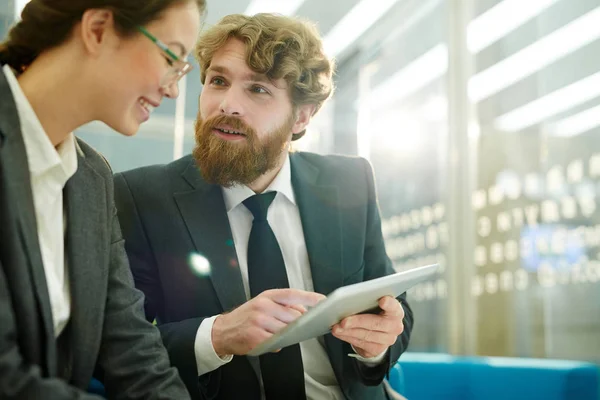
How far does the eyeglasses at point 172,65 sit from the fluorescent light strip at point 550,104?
8.03 ft

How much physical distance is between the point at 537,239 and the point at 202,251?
7.88 feet

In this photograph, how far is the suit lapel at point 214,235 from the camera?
170cm

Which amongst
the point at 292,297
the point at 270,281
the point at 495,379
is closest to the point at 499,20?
the point at 495,379

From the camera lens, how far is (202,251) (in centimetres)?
173

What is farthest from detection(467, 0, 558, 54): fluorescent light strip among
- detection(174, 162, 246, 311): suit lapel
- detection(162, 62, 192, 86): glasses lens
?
detection(162, 62, 192, 86): glasses lens

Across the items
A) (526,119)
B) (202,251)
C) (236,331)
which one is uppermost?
(526,119)

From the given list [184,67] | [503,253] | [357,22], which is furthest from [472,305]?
[184,67]

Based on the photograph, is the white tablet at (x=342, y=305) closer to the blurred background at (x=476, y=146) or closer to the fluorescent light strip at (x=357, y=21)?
the blurred background at (x=476, y=146)

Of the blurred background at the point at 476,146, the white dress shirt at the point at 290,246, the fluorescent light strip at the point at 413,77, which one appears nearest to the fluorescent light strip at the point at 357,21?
the blurred background at the point at 476,146

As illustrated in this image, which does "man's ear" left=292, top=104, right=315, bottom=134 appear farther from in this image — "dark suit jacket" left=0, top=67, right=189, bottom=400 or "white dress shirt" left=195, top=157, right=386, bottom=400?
"dark suit jacket" left=0, top=67, right=189, bottom=400

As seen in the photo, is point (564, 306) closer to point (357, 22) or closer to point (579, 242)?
point (579, 242)

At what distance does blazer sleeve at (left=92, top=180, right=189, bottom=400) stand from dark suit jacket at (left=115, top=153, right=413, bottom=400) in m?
0.18

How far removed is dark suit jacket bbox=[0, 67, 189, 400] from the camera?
1018mm

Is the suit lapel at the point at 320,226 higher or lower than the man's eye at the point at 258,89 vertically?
lower
